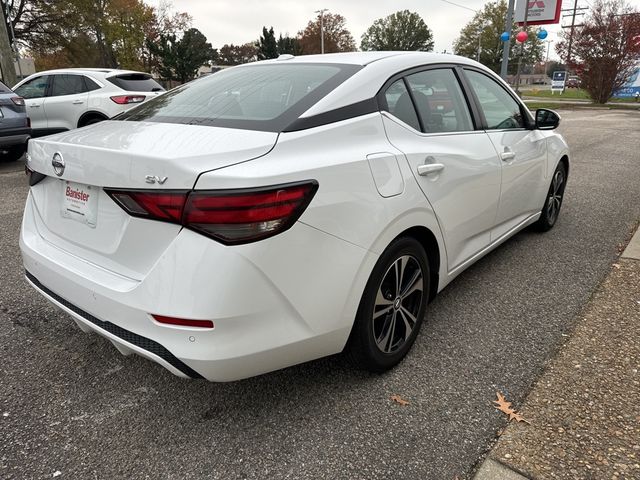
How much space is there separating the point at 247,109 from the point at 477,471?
1.86 m

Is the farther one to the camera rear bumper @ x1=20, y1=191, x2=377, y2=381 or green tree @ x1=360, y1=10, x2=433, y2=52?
green tree @ x1=360, y1=10, x2=433, y2=52

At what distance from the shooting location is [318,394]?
7.93 ft

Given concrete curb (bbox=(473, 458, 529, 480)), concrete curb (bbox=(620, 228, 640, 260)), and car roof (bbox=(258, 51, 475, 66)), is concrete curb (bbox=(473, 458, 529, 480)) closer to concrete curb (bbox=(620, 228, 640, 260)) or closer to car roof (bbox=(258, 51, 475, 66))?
car roof (bbox=(258, 51, 475, 66))

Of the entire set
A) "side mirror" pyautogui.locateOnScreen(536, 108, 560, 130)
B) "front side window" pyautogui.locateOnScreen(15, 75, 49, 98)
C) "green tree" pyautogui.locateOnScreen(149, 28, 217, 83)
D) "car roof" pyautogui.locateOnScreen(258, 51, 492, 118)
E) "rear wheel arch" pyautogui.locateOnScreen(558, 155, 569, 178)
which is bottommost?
"rear wheel arch" pyautogui.locateOnScreen(558, 155, 569, 178)

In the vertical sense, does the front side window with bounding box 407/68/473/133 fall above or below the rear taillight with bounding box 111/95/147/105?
above

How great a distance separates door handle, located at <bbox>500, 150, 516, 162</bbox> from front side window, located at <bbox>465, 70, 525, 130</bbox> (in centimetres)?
19

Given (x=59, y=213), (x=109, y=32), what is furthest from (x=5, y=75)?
(x=109, y=32)

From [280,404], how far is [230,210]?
110 centimetres

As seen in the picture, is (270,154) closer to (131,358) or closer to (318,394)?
(318,394)

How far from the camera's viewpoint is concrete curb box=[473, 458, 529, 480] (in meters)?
1.88

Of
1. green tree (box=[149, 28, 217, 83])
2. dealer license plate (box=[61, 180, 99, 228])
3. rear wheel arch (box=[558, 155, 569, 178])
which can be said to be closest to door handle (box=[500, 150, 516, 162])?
rear wheel arch (box=[558, 155, 569, 178])

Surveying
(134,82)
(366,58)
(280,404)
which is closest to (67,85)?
(134,82)

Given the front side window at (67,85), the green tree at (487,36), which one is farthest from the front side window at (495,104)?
the green tree at (487,36)

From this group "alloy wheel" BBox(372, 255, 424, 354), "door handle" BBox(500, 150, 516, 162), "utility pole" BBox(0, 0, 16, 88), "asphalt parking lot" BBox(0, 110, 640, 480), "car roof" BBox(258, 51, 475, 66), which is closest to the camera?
"asphalt parking lot" BBox(0, 110, 640, 480)
